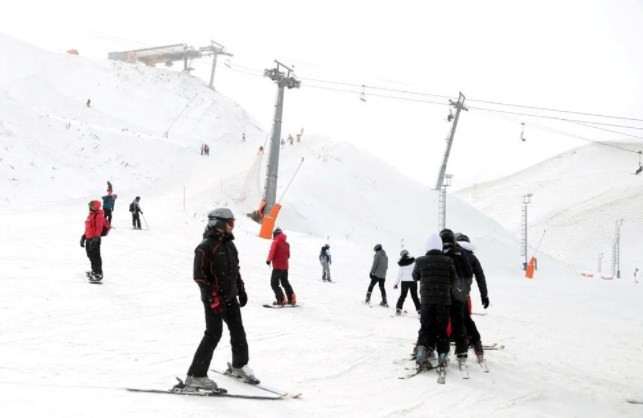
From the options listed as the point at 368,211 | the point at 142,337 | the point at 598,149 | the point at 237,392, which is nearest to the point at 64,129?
the point at 368,211

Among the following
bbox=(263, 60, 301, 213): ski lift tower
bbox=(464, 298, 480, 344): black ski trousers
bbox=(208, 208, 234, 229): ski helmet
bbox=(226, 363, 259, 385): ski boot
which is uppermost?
bbox=(263, 60, 301, 213): ski lift tower

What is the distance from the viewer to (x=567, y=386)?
307 inches

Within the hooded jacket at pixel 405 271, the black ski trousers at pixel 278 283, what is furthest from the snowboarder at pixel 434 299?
the hooded jacket at pixel 405 271

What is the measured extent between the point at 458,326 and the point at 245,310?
5.24 meters

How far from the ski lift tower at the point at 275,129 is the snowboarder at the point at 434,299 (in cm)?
2421

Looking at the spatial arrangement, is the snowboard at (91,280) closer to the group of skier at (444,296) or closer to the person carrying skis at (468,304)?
the group of skier at (444,296)

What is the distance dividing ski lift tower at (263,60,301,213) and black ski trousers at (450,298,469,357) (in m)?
23.9

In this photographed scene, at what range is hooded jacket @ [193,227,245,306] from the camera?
5.73 meters

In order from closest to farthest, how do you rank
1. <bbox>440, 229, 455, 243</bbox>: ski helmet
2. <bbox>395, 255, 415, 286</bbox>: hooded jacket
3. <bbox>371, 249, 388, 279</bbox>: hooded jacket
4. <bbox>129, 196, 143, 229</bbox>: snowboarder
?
<bbox>440, 229, 455, 243</bbox>: ski helmet < <bbox>395, 255, 415, 286</bbox>: hooded jacket < <bbox>371, 249, 388, 279</bbox>: hooded jacket < <bbox>129, 196, 143, 229</bbox>: snowboarder

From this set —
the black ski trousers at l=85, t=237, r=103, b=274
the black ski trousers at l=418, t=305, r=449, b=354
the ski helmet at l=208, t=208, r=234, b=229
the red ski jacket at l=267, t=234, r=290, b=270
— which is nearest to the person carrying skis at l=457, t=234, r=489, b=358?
the black ski trousers at l=418, t=305, r=449, b=354

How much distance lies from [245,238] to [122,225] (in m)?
5.41

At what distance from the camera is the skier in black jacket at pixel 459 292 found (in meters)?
7.88

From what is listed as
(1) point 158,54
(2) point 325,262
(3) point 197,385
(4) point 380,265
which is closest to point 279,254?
(4) point 380,265

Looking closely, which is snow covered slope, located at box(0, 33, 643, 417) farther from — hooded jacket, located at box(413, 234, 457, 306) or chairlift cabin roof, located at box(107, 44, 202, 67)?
chairlift cabin roof, located at box(107, 44, 202, 67)
